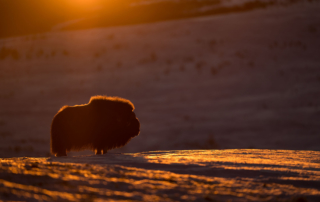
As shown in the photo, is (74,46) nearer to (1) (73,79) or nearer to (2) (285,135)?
(1) (73,79)

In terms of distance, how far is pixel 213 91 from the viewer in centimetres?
1241

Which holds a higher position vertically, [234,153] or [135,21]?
[135,21]

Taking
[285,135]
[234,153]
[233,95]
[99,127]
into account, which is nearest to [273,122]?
[285,135]

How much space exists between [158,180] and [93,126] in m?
2.49

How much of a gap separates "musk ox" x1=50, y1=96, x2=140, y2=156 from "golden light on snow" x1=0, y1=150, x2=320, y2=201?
40.3 inches

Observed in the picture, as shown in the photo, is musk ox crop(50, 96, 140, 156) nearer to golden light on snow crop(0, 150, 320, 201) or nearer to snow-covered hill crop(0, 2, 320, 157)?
golden light on snow crop(0, 150, 320, 201)

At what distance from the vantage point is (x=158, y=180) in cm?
384

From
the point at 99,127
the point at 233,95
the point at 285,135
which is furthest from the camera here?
the point at 233,95

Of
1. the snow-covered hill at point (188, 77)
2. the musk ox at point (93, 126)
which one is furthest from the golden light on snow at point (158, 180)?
the snow-covered hill at point (188, 77)

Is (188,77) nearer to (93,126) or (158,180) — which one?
(93,126)

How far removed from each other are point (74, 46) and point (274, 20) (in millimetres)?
8934

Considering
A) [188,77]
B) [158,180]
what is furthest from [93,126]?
[188,77]

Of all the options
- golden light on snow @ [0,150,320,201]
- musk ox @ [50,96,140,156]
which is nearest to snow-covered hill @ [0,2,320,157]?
musk ox @ [50,96,140,156]

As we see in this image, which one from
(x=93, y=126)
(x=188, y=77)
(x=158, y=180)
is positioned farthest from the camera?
(x=188, y=77)
